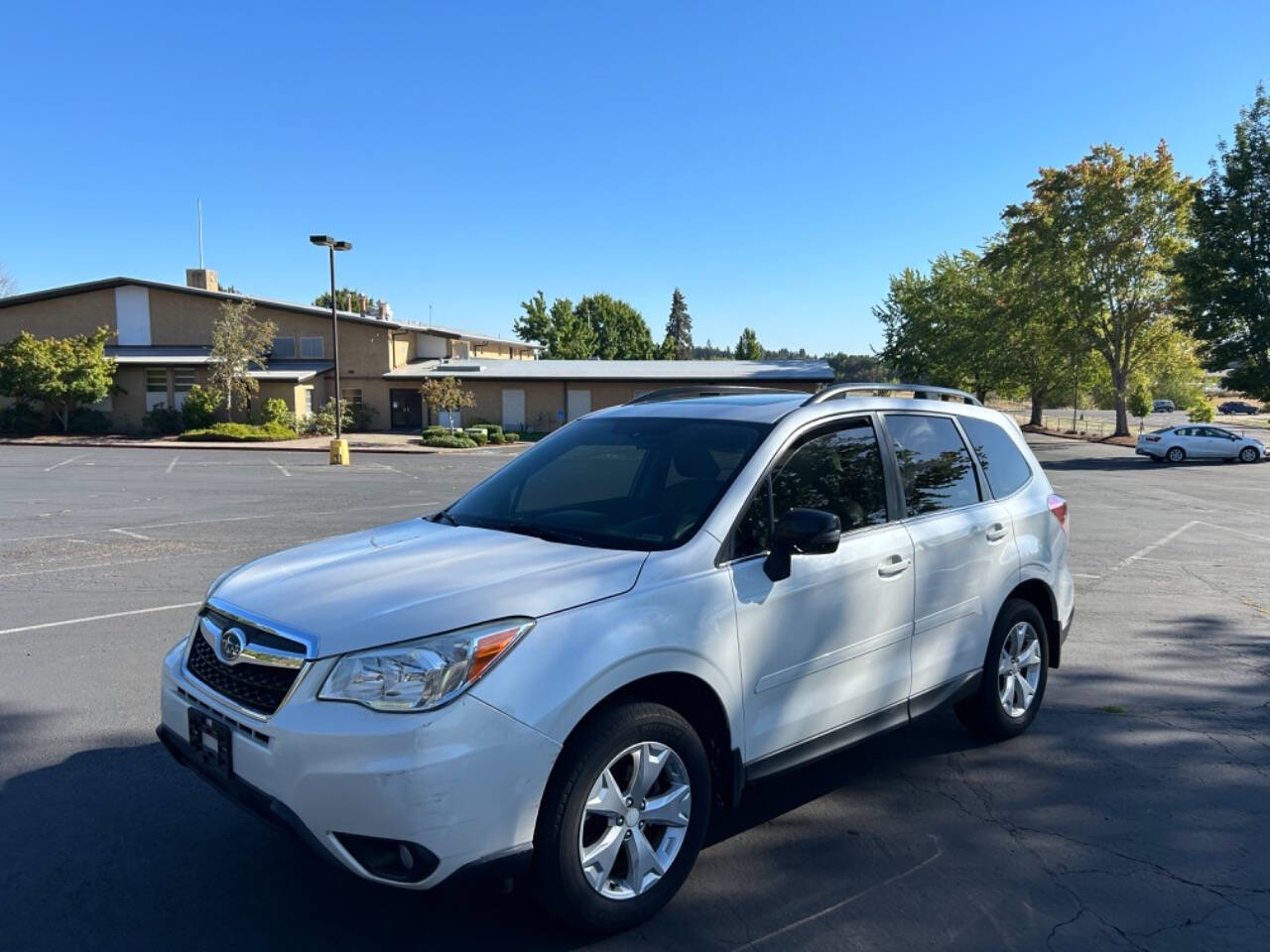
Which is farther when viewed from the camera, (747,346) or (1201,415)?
(747,346)

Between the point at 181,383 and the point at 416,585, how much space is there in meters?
48.1

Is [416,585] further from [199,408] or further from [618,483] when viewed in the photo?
[199,408]

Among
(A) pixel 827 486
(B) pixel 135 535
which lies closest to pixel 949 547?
(A) pixel 827 486

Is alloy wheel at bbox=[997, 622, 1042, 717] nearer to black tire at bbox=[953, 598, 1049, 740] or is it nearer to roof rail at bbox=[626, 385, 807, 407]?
black tire at bbox=[953, 598, 1049, 740]

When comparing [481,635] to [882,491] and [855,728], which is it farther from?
[882,491]

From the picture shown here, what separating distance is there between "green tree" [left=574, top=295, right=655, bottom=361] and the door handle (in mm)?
78430

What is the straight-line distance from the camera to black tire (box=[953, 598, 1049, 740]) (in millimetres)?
4676

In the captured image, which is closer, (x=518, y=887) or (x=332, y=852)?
(x=332, y=852)

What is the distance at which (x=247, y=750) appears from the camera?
2.83 meters

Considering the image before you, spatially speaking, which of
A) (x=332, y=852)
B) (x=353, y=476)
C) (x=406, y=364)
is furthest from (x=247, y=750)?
(x=406, y=364)

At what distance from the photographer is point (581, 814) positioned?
Answer: 9.30 ft

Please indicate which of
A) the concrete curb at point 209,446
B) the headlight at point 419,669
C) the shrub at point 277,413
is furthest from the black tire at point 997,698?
the shrub at point 277,413

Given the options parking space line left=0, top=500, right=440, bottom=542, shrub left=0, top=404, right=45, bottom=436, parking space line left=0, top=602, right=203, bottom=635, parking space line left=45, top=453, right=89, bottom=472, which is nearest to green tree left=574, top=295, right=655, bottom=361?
shrub left=0, top=404, right=45, bottom=436

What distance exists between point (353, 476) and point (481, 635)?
21.2m
